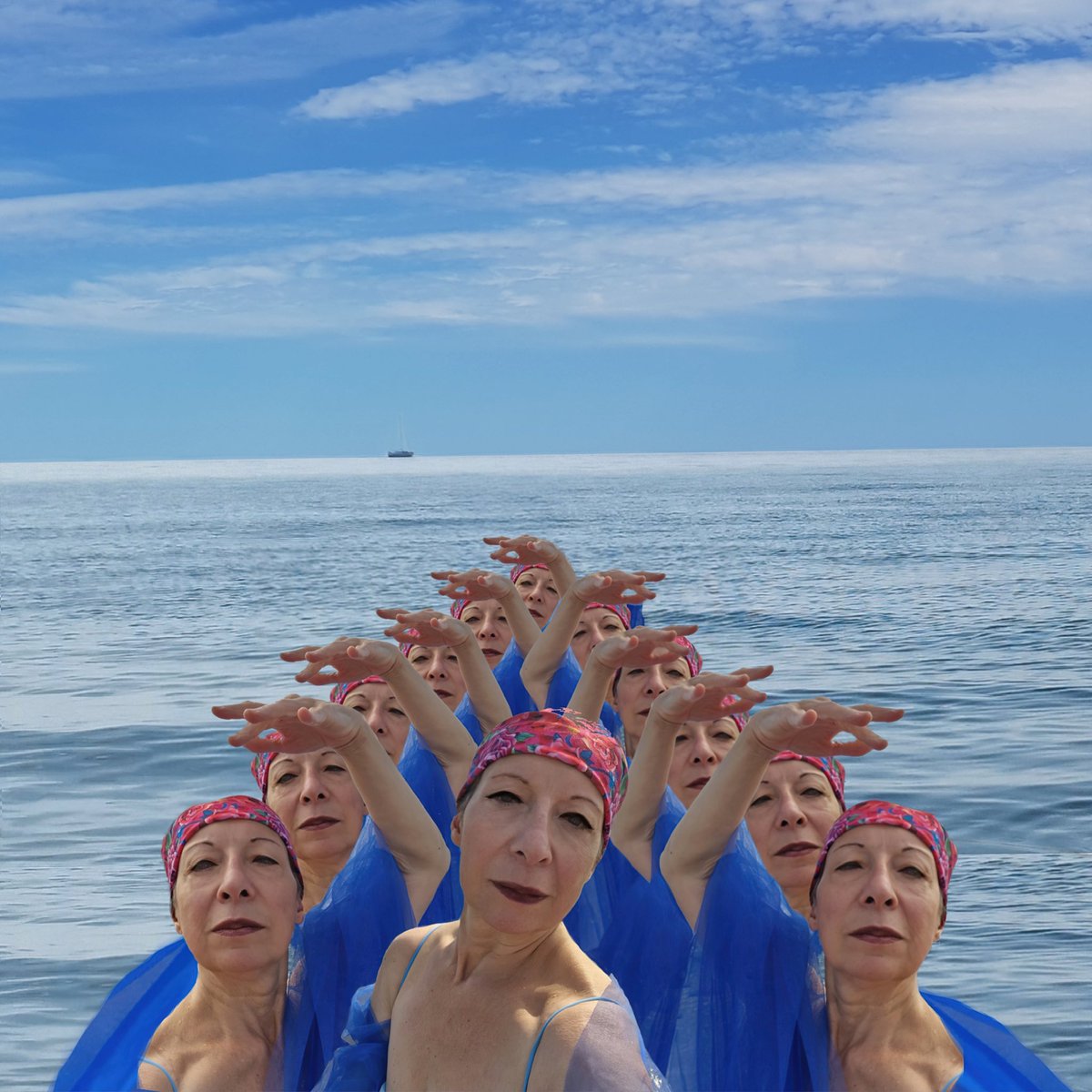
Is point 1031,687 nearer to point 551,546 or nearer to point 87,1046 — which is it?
point 551,546

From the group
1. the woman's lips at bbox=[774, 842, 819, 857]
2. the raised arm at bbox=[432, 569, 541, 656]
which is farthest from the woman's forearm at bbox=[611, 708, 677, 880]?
the raised arm at bbox=[432, 569, 541, 656]

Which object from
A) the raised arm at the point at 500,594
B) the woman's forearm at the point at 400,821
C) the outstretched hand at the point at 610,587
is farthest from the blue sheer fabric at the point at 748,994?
the raised arm at the point at 500,594

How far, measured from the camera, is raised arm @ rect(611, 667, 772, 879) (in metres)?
4.33

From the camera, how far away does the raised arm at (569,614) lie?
7.21 metres

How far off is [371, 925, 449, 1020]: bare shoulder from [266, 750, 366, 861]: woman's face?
1.65 m

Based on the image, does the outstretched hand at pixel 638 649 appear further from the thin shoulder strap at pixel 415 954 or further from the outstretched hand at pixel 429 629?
the thin shoulder strap at pixel 415 954

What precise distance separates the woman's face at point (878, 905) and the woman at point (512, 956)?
2.81ft

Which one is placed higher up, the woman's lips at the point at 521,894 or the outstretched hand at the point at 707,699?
the outstretched hand at the point at 707,699

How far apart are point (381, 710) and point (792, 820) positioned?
5.71 ft

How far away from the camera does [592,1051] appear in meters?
2.68

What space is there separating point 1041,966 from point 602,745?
5.55m

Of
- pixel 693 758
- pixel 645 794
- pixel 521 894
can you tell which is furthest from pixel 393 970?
pixel 693 758

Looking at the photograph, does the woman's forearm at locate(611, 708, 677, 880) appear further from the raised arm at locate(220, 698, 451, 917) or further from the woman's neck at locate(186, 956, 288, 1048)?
→ the woman's neck at locate(186, 956, 288, 1048)

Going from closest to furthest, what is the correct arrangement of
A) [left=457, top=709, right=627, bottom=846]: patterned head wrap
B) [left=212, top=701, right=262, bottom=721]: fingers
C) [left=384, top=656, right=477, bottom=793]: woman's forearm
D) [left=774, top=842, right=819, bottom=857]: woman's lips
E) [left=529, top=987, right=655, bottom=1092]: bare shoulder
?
1. [left=529, top=987, right=655, bottom=1092]: bare shoulder
2. [left=457, top=709, right=627, bottom=846]: patterned head wrap
3. [left=212, top=701, right=262, bottom=721]: fingers
4. [left=774, top=842, right=819, bottom=857]: woman's lips
5. [left=384, top=656, right=477, bottom=793]: woman's forearm
